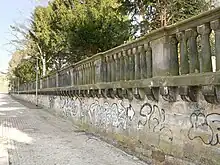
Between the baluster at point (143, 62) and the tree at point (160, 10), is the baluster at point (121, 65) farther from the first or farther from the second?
the tree at point (160, 10)

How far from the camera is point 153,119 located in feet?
23.7

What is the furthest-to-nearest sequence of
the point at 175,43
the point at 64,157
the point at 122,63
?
the point at 122,63, the point at 64,157, the point at 175,43

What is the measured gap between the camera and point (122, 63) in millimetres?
8938

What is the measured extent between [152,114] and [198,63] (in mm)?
2015

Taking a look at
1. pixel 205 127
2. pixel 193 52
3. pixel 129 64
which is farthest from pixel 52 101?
pixel 205 127

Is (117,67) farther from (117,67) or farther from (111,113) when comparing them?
(111,113)

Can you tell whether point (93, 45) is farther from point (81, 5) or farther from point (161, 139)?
point (161, 139)

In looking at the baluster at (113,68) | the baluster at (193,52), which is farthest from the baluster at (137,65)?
the baluster at (193,52)

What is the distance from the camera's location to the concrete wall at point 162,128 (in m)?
5.25

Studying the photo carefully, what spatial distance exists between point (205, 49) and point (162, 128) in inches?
84.8

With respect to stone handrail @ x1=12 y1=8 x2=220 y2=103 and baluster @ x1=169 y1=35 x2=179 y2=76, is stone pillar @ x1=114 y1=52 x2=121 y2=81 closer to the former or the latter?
stone handrail @ x1=12 y1=8 x2=220 y2=103

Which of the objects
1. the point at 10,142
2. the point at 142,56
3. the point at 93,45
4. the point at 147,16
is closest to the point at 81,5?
the point at 93,45

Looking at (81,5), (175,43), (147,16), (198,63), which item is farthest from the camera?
(81,5)

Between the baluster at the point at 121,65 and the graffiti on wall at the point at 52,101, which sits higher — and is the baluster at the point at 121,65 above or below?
above
